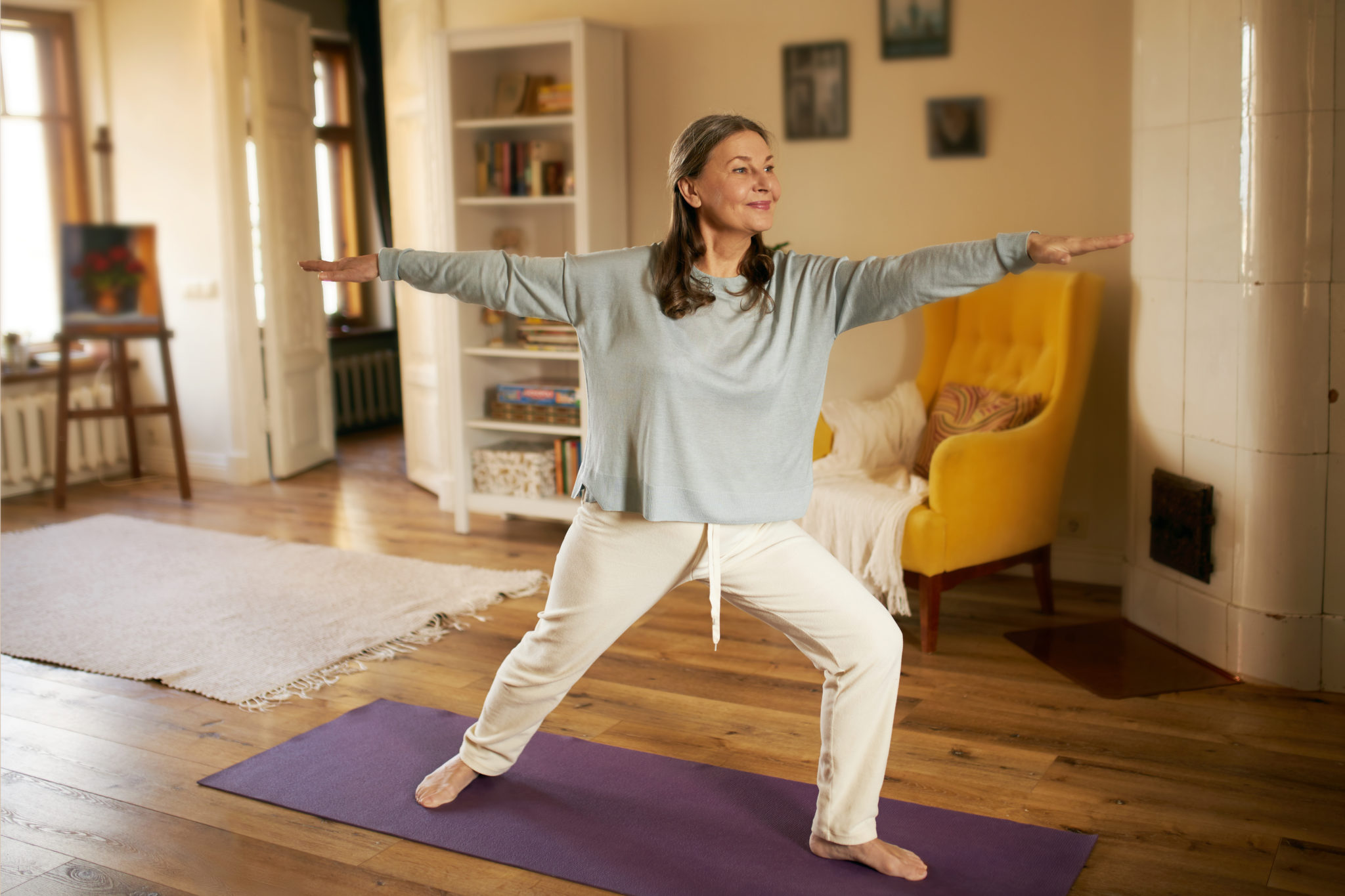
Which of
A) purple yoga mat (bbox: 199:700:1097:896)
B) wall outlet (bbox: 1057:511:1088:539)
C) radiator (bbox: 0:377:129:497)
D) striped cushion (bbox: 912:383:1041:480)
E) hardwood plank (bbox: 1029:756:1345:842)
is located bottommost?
hardwood plank (bbox: 1029:756:1345:842)

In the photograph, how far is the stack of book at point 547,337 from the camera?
4.87m

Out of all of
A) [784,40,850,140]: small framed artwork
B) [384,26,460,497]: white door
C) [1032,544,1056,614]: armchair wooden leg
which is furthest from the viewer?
[384,26,460,497]: white door

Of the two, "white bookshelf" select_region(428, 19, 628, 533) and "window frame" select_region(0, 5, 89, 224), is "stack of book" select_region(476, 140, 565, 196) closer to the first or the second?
"white bookshelf" select_region(428, 19, 628, 533)

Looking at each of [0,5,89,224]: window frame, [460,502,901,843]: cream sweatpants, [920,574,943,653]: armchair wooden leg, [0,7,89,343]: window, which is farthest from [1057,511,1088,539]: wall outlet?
[0,5,89,224]: window frame

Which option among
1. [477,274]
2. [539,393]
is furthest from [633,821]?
[539,393]

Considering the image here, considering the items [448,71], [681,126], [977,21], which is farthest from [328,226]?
[977,21]

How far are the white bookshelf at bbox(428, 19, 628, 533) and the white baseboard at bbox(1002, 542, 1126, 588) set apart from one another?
1840 millimetres

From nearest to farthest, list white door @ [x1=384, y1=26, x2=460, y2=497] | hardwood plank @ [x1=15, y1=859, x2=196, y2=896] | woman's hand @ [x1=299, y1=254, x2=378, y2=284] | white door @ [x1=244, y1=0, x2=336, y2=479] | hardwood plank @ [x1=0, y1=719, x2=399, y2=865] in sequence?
1. woman's hand @ [x1=299, y1=254, x2=378, y2=284]
2. hardwood plank @ [x1=15, y1=859, x2=196, y2=896]
3. hardwood plank @ [x1=0, y1=719, x2=399, y2=865]
4. white door @ [x1=384, y1=26, x2=460, y2=497]
5. white door @ [x1=244, y1=0, x2=336, y2=479]

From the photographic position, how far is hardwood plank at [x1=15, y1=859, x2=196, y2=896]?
222 centimetres

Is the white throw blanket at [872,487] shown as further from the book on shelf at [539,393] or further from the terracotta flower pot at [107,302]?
the terracotta flower pot at [107,302]

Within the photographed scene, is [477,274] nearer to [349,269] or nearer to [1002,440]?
[349,269]

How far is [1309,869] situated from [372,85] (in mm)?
6938

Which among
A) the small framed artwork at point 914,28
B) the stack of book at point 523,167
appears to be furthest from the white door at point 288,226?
the small framed artwork at point 914,28

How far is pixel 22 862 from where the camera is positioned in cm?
235
